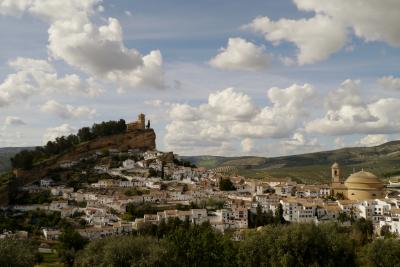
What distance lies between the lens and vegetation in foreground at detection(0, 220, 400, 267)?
105 ft

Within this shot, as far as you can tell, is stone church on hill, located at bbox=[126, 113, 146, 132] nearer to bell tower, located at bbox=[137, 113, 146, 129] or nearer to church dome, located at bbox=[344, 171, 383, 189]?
bell tower, located at bbox=[137, 113, 146, 129]

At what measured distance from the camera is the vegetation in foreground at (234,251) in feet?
105

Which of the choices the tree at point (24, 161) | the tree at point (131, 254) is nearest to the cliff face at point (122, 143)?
the tree at point (24, 161)

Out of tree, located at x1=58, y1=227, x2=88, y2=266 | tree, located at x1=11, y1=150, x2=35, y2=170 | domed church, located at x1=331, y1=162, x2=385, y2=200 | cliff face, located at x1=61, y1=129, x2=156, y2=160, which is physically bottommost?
tree, located at x1=58, y1=227, x2=88, y2=266

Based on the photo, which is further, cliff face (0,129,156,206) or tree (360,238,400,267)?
cliff face (0,129,156,206)

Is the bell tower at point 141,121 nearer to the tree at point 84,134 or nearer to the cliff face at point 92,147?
the cliff face at point 92,147

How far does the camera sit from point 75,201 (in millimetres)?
69750

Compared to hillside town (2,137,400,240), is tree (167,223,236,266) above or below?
below

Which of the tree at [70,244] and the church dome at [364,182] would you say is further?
the church dome at [364,182]

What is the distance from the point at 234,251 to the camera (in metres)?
35.2

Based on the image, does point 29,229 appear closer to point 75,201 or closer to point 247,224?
point 75,201

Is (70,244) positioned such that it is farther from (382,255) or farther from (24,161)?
(24,161)

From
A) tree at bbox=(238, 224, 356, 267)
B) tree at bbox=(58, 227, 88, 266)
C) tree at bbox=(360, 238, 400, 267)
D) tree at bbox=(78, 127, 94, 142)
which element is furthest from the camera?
tree at bbox=(78, 127, 94, 142)

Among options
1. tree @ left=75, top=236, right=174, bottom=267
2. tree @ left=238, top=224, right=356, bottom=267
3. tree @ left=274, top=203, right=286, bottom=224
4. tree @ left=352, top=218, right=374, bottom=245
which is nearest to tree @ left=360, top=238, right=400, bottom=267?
tree @ left=238, top=224, right=356, bottom=267
